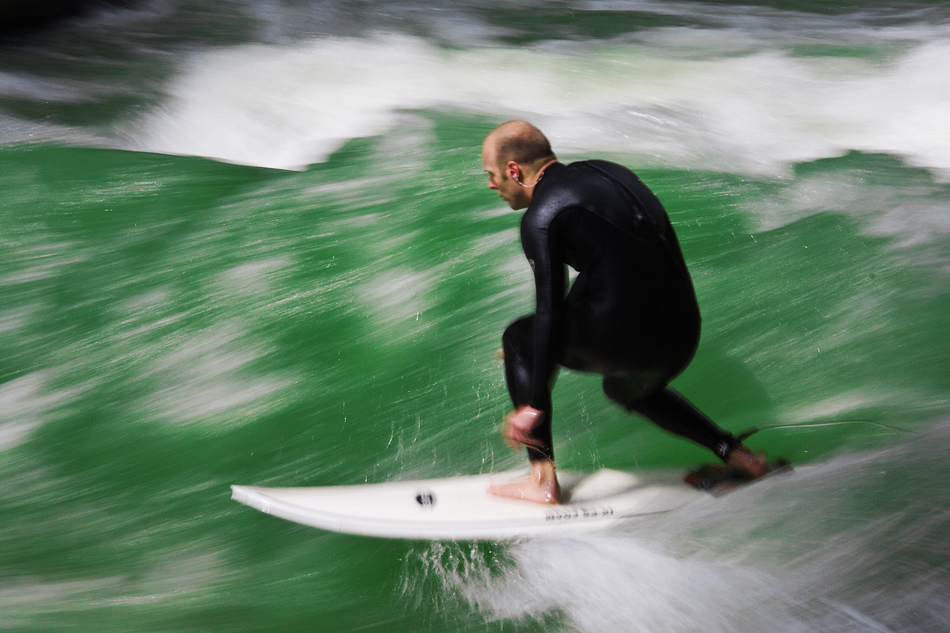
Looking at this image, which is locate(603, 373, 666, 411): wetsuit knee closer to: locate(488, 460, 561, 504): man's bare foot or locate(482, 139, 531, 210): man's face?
locate(488, 460, 561, 504): man's bare foot

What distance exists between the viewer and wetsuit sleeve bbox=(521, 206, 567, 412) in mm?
1717

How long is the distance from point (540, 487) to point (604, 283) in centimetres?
59

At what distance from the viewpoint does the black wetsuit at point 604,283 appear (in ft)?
5.67

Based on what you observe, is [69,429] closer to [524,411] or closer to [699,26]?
[524,411]

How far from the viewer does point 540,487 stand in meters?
2.10

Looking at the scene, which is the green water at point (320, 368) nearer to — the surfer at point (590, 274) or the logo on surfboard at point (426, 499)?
the logo on surfboard at point (426, 499)

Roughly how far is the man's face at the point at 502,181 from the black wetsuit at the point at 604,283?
63mm

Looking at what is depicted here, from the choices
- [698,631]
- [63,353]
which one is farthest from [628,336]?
[63,353]

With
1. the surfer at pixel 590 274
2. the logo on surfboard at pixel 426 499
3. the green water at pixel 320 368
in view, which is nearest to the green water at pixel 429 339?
the green water at pixel 320 368

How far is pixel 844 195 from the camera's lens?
4.09 meters

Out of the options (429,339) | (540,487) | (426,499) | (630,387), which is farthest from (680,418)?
(429,339)

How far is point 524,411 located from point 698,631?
1.95ft

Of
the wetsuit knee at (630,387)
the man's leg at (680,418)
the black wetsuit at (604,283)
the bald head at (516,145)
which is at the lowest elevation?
the man's leg at (680,418)

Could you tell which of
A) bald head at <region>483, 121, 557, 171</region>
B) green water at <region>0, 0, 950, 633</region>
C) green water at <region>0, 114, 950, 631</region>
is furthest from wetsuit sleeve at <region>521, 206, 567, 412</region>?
green water at <region>0, 114, 950, 631</region>
